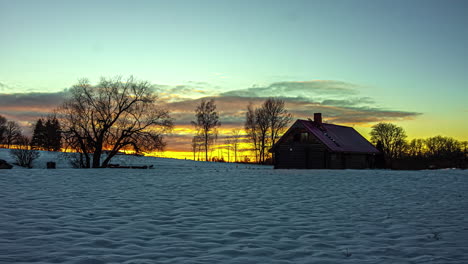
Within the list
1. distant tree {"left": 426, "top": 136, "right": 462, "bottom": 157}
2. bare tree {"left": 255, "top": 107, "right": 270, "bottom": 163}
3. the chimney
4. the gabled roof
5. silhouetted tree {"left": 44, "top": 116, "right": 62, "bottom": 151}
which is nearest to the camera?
silhouetted tree {"left": 44, "top": 116, "right": 62, "bottom": 151}

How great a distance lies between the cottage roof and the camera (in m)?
36.7

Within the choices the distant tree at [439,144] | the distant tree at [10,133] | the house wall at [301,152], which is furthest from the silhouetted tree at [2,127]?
the distant tree at [439,144]

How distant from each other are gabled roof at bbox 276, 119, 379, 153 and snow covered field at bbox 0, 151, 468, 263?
2438 centimetres

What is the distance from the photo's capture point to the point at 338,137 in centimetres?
4022

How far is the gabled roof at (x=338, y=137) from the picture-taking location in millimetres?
36594

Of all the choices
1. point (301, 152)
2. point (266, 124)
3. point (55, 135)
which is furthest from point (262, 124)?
point (55, 135)

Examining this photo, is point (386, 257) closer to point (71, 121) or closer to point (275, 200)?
point (275, 200)

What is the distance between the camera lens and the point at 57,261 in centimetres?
461

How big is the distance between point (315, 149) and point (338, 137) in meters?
5.19

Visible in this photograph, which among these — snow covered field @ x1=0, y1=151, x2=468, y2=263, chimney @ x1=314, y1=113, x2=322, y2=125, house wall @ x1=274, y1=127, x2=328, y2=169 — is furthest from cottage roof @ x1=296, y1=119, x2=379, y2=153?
snow covered field @ x1=0, y1=151, x2=468, y2=263

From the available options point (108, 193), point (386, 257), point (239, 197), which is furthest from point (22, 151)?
point (386, 257)

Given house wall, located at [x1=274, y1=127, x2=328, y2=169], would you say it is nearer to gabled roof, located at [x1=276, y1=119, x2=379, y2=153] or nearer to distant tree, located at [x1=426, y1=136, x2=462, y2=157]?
gabled roof, located at [x1=276, y1=119, x2=379, y2=153]

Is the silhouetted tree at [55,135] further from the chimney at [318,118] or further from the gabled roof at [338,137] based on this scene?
the chimney at [318,118]

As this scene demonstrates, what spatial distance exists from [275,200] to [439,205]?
16.4ft
